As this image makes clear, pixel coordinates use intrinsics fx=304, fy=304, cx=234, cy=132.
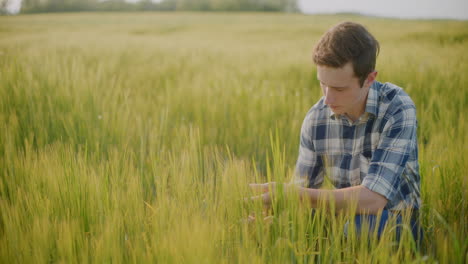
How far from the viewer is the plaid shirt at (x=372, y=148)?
1032 millimetres

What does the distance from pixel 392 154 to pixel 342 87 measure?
11.2 inches

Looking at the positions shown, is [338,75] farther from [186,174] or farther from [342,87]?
[186,174]

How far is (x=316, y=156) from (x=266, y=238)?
597 mm

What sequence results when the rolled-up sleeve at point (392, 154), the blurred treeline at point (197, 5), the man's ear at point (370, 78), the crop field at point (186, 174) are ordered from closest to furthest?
the crop field at point (186, 174) < the rolled-up sleeve at point (392, 154) < the man's ear at point (370, 78) < the blurred treeline at point (197, 5)

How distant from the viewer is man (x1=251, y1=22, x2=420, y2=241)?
39.6 inches

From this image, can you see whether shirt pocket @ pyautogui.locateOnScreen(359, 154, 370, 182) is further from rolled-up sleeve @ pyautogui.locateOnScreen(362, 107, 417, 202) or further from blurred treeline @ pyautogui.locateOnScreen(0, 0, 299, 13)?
blurred treeline @ pyautogui.locateOnScreen(0, 0, 299, 13)

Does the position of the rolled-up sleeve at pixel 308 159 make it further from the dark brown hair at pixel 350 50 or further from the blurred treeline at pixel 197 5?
the blurred treeline at pixel 197 5

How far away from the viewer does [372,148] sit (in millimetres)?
1192

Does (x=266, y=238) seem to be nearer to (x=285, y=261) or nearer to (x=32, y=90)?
(x=285, y=261)

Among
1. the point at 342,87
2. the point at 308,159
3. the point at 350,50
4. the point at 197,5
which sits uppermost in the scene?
the point at 197,5

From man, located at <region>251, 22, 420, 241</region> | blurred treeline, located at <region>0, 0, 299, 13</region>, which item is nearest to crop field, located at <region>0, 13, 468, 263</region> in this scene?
man, located at <region>251, 22, 420, 241</region>

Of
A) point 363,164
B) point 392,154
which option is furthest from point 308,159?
point 392,154

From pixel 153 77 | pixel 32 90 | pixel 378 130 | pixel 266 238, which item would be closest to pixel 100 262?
pixel 266 238

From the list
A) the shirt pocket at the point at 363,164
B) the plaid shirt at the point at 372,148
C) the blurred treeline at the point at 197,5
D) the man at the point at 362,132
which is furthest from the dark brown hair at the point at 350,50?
the blurred treeline at the point at 197,5
